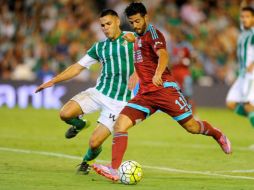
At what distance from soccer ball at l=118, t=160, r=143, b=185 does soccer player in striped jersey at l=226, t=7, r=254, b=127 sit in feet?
17.1

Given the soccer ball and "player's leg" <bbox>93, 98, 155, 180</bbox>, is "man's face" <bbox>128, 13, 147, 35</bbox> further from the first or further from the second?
the soccer ball

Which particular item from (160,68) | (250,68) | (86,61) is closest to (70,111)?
(86,61)

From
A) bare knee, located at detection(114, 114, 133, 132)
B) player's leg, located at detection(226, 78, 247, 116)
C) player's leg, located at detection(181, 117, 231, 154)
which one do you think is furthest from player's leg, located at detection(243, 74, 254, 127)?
bare knee, located at detection(114, 114, 133, 132)

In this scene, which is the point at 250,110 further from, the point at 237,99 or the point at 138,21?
the point at 138,21

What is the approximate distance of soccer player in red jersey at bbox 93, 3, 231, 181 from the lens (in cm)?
955

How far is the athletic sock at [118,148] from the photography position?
945cm

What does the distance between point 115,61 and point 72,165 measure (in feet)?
5.67

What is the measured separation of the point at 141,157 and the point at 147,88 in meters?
2.97

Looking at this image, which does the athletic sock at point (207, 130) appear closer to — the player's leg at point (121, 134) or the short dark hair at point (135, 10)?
the player's leg at point (121, 134)

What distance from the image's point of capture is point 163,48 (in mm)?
9664

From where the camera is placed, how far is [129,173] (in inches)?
365

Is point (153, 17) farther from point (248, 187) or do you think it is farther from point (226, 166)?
point (248, 187)

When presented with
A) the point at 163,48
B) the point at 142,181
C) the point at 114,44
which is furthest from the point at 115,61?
the point at 142,181

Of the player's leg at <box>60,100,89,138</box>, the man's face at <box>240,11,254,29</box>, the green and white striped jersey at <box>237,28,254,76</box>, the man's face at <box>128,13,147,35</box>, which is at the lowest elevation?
the player's leg at <box>60,100,89,138</box>
